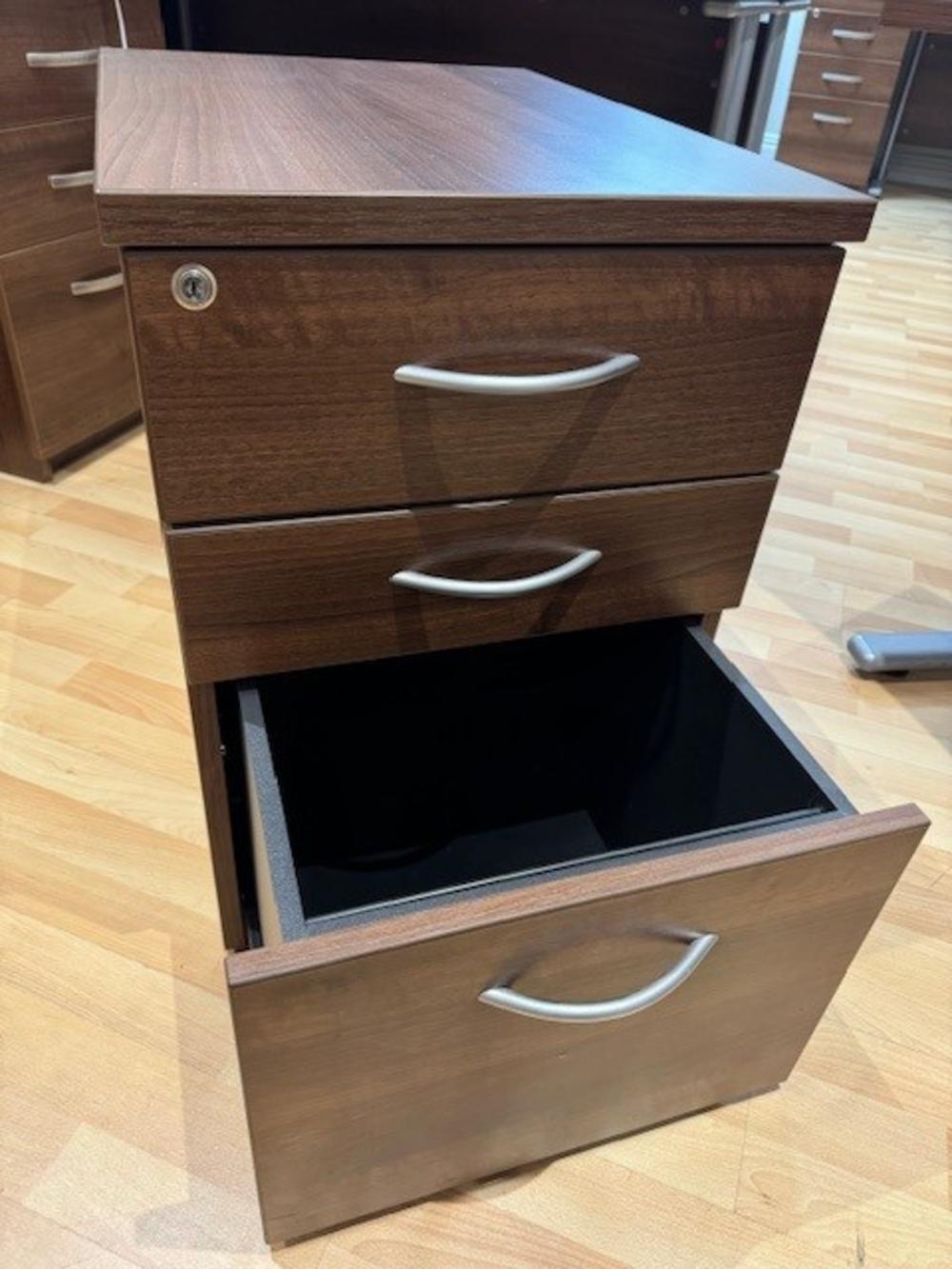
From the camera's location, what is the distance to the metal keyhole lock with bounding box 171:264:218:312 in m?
0.41

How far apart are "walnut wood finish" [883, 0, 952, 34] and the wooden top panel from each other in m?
0.68

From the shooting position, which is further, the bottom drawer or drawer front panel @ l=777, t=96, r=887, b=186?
drawer front panel @ l=777, t=96, r=887, b=186

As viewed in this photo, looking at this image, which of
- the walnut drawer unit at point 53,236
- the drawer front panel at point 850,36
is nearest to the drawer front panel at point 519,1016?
the walnut drawer unit at point 53,236

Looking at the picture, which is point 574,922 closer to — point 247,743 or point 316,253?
point 247,743

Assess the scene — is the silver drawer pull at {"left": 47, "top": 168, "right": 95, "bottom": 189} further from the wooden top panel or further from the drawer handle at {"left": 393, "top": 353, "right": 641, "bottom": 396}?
the drawer handle at {"left": 393, "top": 353, "right": 641, "bottom": 396}

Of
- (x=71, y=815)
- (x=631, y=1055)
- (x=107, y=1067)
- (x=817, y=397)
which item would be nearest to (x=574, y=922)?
(x=631, y=1055)

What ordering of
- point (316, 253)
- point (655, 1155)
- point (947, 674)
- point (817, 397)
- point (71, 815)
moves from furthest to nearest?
point (817, 397) → point (947, 674) → point (71, 815) → point (655, 1155) → point (316, 253)

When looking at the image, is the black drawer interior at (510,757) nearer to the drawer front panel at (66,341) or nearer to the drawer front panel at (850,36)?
the drawer front panel at (66,341)

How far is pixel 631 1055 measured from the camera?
562 mm

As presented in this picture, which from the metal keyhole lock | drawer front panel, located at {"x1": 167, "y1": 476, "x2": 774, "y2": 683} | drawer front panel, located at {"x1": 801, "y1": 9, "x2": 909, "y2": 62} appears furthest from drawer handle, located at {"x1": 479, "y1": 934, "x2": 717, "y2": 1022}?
drawer front panel, located at {"x1": 801, "y1": 9, "x2": 909, "y2": 62}

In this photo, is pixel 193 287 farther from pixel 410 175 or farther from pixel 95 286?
pixel 95 286

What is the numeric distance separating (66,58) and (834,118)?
283cm

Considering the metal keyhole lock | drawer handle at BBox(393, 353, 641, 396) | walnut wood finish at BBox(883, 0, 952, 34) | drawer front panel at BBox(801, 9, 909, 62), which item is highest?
walnut wood finish at BBox(883, 0, 952, 34)

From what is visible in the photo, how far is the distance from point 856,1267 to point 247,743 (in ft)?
1.73
